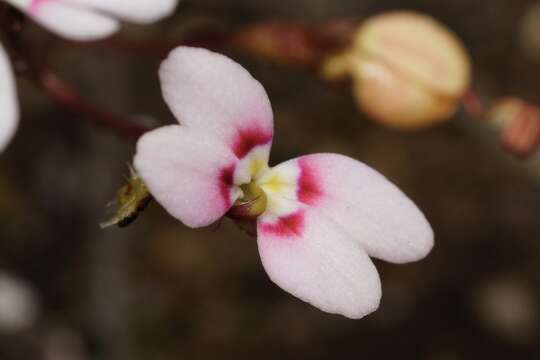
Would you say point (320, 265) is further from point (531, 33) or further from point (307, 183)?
point (531, 33)

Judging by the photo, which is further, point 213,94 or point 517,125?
point 517,125

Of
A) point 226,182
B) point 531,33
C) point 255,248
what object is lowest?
point 255,248

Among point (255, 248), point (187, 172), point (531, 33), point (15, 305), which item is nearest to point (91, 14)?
point (187, 172)

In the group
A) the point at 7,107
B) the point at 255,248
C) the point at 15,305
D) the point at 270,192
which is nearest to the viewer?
the point at 7,107

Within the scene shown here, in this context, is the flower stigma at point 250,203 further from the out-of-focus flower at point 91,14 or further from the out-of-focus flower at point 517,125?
the out-of-focus flower at point 517,125

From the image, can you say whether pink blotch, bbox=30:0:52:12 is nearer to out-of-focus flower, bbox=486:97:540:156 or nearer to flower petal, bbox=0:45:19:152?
flower petal, bbox=0:45:19:152

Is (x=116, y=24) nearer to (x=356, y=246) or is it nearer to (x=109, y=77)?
(x=356, y=246)

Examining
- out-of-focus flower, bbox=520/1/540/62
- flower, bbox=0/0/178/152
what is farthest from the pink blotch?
out-of-focus flower, bbox=520/1/540/62
